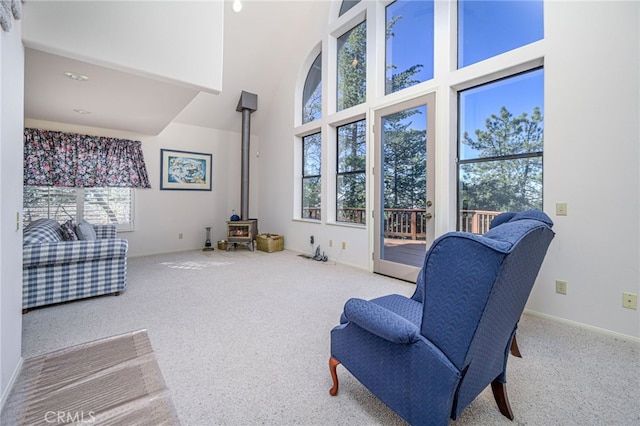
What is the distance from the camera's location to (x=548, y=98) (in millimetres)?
2424

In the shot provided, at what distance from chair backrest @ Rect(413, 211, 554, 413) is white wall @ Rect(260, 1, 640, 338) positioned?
1681 millimetres

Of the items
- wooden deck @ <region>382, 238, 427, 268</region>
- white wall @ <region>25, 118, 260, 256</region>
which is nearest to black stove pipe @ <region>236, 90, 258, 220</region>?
white wall @ <region>25, 118, 260, 256</region>

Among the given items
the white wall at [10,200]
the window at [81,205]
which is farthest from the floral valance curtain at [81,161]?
the white wall at [10,200]

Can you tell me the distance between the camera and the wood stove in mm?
5531

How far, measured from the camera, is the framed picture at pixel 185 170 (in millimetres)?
5340

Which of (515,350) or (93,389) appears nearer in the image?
(93,389)

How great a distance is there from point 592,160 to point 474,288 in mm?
2236

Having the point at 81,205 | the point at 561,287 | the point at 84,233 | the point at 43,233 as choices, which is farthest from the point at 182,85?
the point at 561,287

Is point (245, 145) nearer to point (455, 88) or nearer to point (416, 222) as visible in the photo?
point (416, 222)

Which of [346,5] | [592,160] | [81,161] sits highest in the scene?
[346,5]

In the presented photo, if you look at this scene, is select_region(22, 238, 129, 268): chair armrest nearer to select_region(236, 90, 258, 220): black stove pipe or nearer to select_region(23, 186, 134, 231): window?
select_region(23, 186, 134, 231): window

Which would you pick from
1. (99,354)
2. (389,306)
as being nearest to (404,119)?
(389,306)

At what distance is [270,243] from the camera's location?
5344 millimetres

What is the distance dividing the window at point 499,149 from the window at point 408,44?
A: 704mm
